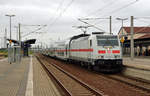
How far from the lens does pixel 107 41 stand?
738 inches

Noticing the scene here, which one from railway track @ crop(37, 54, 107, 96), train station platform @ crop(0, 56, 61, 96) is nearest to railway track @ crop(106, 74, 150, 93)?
railway track @ crop(37, 54, 107, 96)

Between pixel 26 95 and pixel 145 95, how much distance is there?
4.78 m

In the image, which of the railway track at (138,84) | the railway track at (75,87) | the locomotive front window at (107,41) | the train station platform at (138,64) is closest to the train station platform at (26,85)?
the railway track at (75,87)

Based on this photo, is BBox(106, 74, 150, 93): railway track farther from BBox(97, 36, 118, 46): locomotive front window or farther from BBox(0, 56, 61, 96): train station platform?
BBox(97, 36, 118, 46): locomotive front window

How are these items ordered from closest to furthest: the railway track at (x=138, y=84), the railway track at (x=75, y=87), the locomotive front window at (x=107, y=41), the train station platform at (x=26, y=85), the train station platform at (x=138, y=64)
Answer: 1. the train station platform at (x=26, y=85)
2. the railway track at (x=75, y=87)
3. the railway track at (x=138, y=84)
4. the train station platform at (x=138, y=64)
5. the locomotive front window at (x=107, y=41)

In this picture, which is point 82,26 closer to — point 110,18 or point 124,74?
point 110,18

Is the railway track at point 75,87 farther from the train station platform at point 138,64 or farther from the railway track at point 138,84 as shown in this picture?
the train station platform at point 138,64

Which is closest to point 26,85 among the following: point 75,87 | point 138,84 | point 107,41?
point 75,87

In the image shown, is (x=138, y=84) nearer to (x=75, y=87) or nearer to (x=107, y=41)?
(x=75, y=87)

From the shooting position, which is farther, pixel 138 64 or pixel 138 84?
pixel 138 64

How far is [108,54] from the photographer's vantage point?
718 inches

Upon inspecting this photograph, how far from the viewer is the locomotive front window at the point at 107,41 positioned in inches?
734

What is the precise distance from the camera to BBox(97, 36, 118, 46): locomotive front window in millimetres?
18656

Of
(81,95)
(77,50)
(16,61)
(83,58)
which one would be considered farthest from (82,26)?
(81,95)
